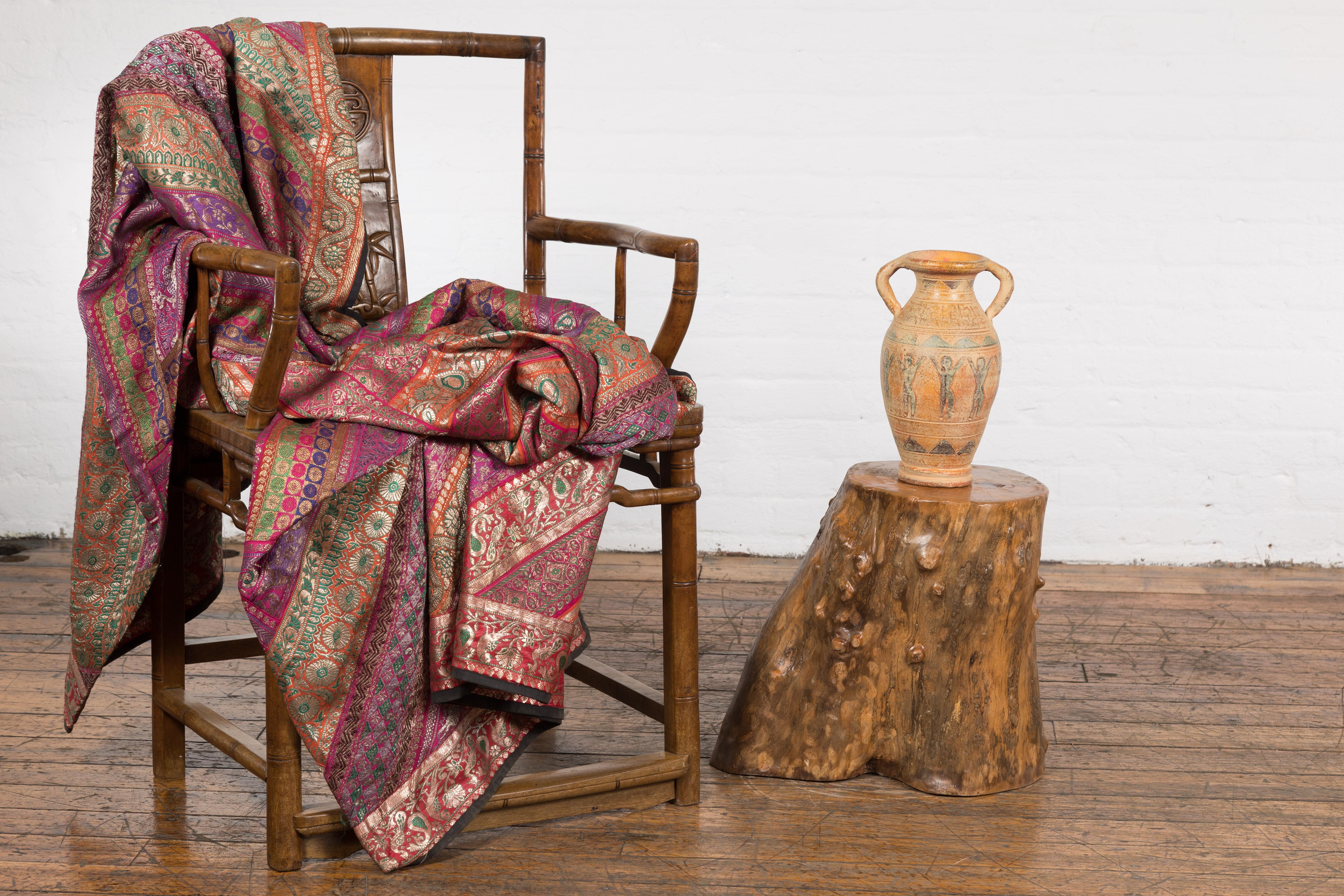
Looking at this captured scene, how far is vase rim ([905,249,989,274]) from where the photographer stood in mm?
2090

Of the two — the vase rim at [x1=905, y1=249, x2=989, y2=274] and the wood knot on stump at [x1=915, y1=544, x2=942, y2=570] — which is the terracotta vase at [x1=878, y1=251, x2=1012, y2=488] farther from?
the wood knot on stump at [x1=915, y1=544, x2=942, y2=570]

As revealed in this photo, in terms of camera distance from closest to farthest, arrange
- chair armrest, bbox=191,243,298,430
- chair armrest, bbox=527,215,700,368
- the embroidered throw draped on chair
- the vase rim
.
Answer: chair armrest, bbox=191,243,298,430 < the embroidered throw draped on chair < chair armrest, bbox=527,215,700,368 < the vase rim

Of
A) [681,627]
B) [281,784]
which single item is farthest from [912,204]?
[281,784]

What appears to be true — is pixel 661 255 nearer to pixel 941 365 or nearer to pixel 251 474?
pixel 941 365

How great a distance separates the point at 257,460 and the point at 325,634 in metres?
0.24

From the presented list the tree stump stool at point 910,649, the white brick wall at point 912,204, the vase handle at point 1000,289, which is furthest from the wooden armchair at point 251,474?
the white brick wall at point 912,204

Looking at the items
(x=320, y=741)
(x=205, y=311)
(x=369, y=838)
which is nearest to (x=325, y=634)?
(x=320, y=741)

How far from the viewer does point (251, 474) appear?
1.83m

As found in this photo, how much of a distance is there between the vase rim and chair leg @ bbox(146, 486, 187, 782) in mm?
1160

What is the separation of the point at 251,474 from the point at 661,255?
2.11ft

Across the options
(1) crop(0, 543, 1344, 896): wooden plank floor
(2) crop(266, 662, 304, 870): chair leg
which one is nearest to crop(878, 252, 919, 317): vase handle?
(1) crop(0, 543, 1344, 896): wooden plank floor

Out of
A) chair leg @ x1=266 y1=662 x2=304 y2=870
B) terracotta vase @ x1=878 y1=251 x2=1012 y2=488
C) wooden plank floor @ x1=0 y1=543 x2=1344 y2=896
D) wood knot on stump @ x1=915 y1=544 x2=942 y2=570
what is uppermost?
terracotta vase @ x1=878 y1=251 x2=1012 y2=488

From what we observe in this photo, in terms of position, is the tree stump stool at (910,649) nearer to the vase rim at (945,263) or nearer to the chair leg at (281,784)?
the vase rim at (945,263)

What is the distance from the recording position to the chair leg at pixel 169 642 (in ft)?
7.00
